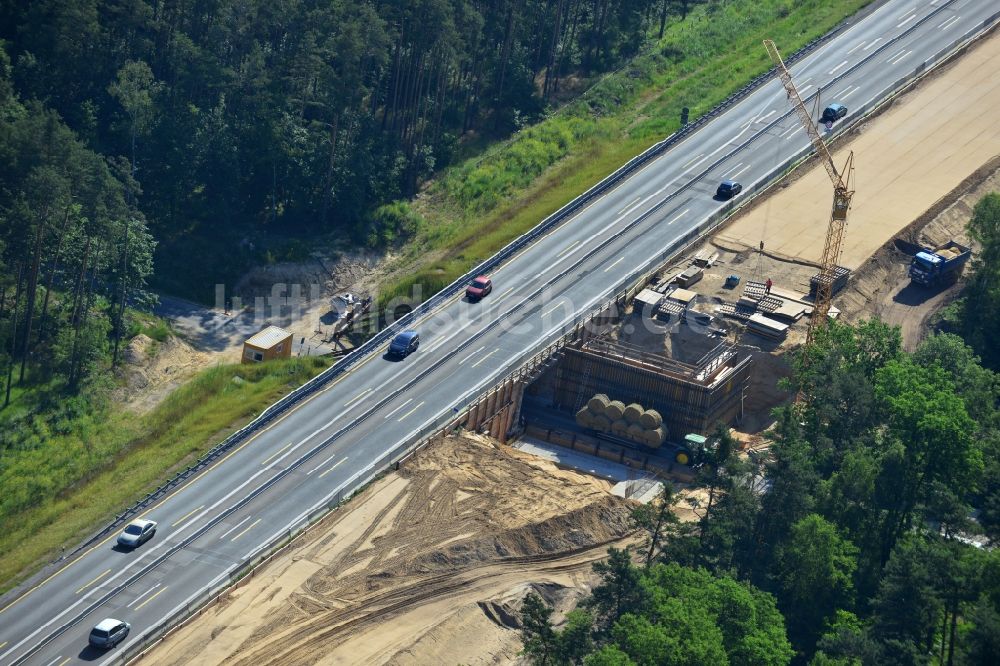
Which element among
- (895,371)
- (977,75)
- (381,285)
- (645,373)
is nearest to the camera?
(895,371)

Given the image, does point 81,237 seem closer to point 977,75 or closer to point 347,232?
point 347,232

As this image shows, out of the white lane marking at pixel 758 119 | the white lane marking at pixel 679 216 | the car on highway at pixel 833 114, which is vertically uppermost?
the car on highway at pixel 833 114

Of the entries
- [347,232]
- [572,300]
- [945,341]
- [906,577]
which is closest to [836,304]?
[945,341]

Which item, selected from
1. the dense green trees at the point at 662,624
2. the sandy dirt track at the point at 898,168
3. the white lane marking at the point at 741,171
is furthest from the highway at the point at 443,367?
the dense green trees at the point at 662,624

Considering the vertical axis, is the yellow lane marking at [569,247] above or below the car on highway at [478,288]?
above

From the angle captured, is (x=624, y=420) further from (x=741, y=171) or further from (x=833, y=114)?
(x=833, y=114)

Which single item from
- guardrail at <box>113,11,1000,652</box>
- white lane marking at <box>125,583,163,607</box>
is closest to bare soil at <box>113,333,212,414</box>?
guardrail at <box>113,11,1000,652</box>

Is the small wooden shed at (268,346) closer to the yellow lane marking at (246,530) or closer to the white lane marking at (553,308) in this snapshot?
the white lane marking at (553,308)
